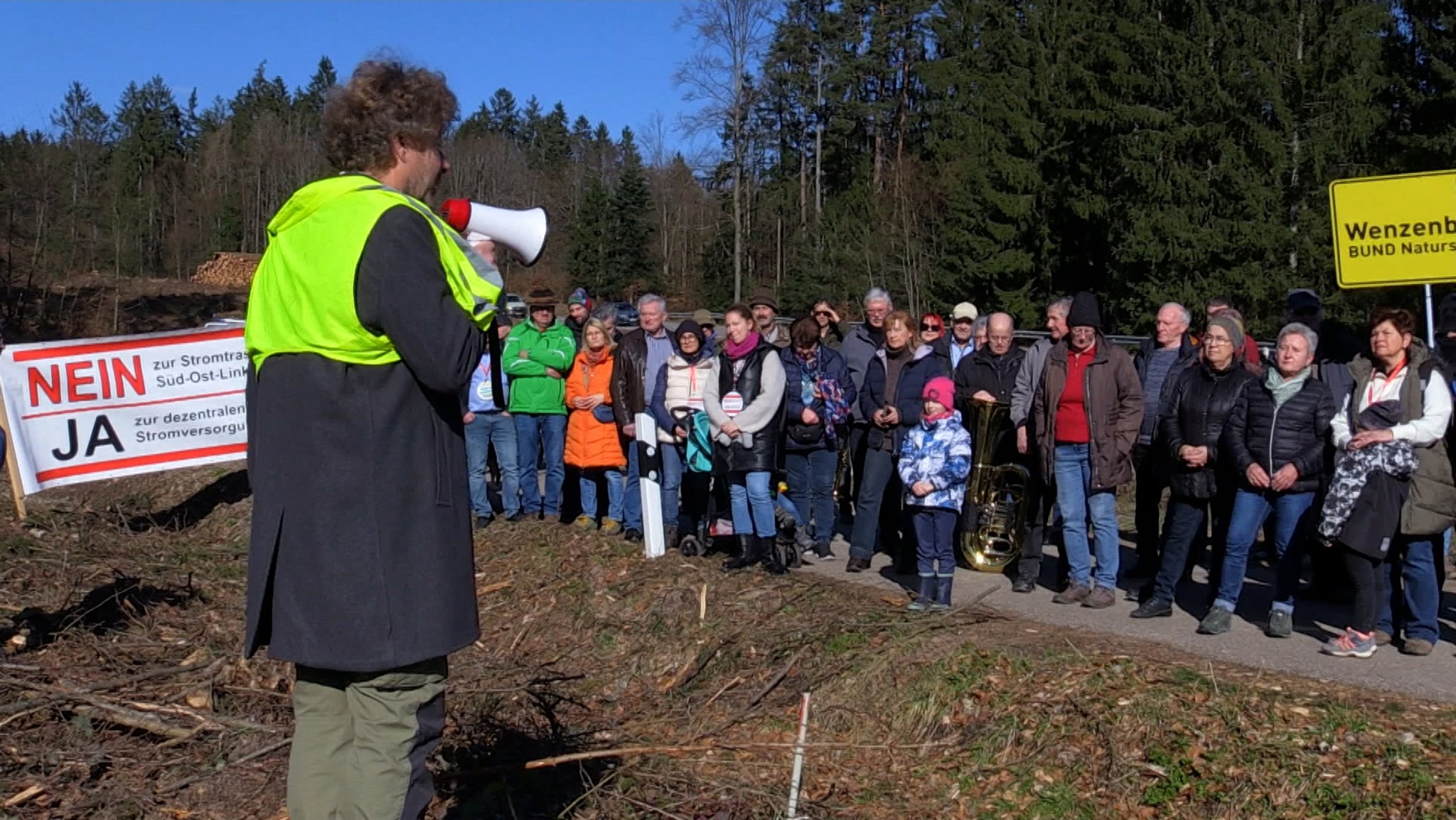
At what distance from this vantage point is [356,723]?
10.8 ft

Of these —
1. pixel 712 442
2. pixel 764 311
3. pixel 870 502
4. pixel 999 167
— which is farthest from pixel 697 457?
pixel 999 167

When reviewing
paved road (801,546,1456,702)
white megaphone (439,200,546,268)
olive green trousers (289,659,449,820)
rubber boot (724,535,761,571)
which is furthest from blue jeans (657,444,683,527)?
olive green trousers (289,659,449,820)

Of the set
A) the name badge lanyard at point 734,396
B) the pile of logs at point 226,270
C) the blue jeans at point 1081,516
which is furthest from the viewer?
the pile of logs at point 226,270

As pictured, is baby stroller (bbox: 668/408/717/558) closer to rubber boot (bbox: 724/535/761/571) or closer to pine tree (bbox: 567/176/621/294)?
rubber boot (bbox: 724/535/761/571)

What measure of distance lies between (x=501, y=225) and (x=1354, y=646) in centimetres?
539

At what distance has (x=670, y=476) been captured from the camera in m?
10.3

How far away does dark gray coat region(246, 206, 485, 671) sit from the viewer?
3.14 meters

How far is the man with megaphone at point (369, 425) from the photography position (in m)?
3.08

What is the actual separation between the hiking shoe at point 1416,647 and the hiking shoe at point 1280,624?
596 mm

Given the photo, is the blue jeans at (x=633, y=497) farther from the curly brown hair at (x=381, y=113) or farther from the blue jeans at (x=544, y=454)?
the curly brown hair at (x=381, y=113)

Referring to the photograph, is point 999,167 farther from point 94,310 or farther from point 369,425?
point 369,425

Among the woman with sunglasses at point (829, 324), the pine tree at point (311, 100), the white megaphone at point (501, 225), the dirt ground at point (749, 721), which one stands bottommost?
the dirt ground at point (749, 721)

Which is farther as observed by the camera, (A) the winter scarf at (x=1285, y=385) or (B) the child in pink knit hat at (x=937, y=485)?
(B) the child in pink knit hat at (x=937, y=485)

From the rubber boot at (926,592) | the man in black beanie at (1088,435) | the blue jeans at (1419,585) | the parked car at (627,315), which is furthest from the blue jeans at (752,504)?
the parked car at (627,315)
